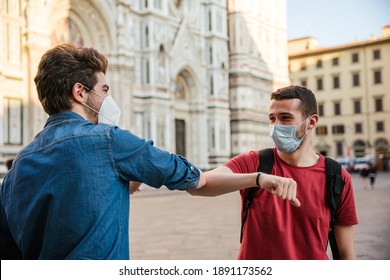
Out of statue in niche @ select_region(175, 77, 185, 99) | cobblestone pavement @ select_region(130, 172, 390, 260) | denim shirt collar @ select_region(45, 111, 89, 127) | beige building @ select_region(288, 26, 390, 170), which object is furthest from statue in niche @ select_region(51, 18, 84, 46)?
denim shirt collar @ select_region(45, 111, 89, 127)

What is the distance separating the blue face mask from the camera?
6.75ft

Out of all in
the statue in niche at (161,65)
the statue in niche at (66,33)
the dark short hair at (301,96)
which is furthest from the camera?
the statue in niche at (161,65)

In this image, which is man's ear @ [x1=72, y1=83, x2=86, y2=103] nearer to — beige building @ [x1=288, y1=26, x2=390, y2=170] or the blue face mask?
the blue face mask

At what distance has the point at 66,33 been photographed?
55.6ft

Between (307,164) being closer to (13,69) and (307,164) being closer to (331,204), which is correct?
(331,204)

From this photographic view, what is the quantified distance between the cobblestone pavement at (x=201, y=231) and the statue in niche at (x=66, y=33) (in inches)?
266

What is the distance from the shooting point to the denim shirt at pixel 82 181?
1.54 metres

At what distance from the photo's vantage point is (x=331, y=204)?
79.2 inches

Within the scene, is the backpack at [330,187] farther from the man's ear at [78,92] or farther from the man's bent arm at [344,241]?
the man's ear at [78,92]

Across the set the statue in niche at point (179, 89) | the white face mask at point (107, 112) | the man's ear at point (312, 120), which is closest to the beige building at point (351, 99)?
the man's ear at point (312, 120)

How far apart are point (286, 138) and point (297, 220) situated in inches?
12.9
